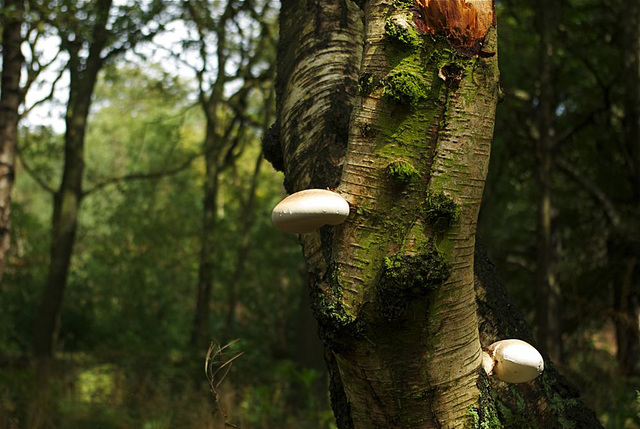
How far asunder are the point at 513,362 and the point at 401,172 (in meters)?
0.62

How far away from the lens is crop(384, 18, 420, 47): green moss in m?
1.52

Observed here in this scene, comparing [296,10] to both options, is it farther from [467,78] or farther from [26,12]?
[26,12]

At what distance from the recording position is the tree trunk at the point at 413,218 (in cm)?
145

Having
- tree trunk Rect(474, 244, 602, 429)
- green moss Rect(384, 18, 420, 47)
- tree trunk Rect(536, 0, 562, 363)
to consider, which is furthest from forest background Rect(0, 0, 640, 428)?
green moss Rect(384, 18, 420, 47)

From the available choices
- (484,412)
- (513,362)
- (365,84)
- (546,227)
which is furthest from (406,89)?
(546,227)

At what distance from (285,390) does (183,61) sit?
5.24 meters

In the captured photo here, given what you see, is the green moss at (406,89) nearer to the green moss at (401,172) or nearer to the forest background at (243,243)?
the green moss at (401,172)

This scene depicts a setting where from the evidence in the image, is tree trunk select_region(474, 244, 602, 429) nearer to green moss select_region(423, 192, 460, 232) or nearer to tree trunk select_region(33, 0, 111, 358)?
green moss select_region(423, 192, 460, 232)

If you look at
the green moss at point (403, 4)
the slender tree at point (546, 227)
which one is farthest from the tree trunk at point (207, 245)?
the green moss at point (403, 4)

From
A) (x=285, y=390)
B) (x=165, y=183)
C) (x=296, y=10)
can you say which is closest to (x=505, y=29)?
(x=285, y=390)

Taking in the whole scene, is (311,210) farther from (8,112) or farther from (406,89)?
(8,112)

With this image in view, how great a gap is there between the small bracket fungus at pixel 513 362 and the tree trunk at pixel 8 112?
15.0 feet

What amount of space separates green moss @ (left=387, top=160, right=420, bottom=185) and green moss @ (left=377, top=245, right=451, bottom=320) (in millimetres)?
169

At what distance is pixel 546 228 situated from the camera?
664 centimetres
